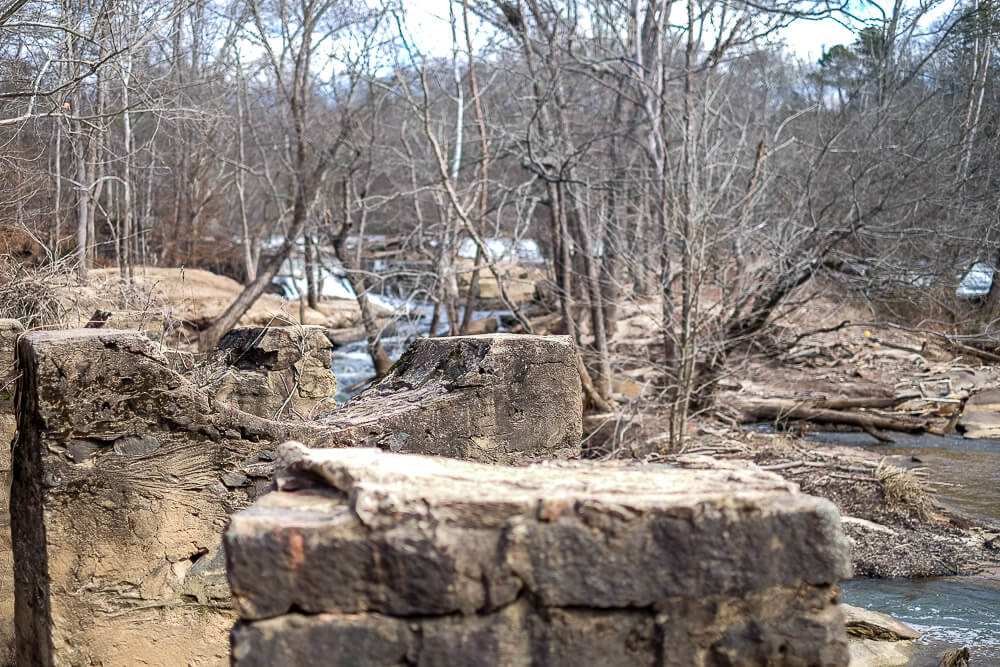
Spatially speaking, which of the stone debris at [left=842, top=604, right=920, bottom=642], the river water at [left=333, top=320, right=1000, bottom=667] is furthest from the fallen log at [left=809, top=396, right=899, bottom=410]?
the stone debris at [left=842, top=604, right=920, bottom=642]

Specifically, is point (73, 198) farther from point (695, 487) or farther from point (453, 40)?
point (695, 487)

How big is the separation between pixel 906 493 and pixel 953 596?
4.58 feet

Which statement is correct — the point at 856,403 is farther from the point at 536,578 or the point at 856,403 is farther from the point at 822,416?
the point at 536,578

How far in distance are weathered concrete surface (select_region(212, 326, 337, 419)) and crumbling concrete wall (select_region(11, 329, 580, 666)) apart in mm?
1656

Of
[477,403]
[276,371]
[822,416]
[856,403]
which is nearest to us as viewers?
[477,403]

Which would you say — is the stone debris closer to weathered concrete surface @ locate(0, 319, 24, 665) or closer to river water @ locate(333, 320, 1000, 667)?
river water @ locate(333, 320, 1000, 667)

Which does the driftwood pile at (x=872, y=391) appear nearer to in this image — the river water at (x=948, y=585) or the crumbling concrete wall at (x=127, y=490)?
the river water at (x=948, y=585)

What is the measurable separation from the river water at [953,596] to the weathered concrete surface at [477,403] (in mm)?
2654

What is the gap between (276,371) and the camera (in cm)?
626

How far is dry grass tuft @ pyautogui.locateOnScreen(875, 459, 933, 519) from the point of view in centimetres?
775

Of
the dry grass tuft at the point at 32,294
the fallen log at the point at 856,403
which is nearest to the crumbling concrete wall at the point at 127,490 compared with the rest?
the dry grass tuft at the point at 32,294

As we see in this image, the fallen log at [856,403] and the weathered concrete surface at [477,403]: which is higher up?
the weathered concrete surface at [477,403]

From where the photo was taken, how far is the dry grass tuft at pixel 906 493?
7.75 metres

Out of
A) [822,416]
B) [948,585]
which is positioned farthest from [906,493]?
[822,416]
